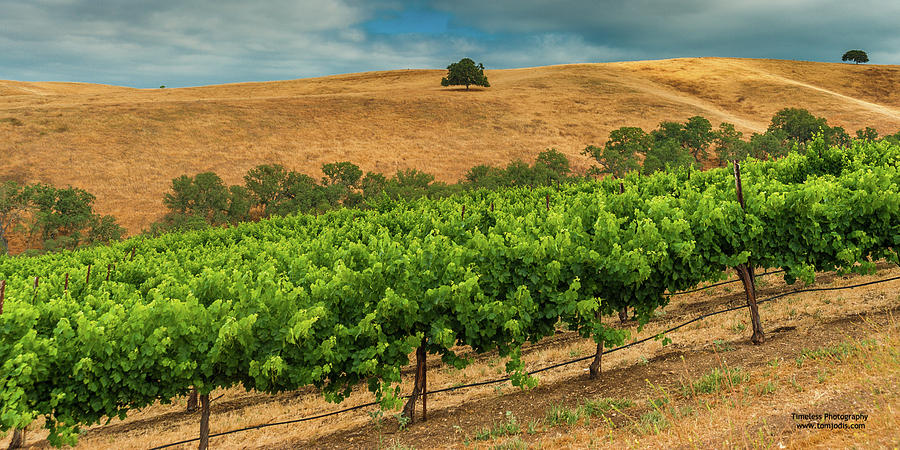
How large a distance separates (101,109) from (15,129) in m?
10.5

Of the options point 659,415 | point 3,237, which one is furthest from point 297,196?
point 659,415

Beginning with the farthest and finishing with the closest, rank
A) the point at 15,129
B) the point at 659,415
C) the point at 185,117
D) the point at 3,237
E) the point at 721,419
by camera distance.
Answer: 1. the point at 185,117
2. the point at 15,129
3. the point at 3,237
4. the point at 659,415
5. the point at 721,419

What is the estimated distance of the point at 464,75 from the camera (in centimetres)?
9762

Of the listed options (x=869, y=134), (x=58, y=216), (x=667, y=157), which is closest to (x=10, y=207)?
(x=58, y=216)

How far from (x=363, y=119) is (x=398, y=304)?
224 ft

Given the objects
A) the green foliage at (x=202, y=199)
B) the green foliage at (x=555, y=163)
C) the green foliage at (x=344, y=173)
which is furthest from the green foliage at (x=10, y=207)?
the green foliage at (x=555, y=163)

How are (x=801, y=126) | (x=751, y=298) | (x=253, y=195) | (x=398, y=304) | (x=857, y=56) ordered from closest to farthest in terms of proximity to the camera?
1. (x=398, y=304)
2. (x=751, y=298)
3. (x=253, y=195)
4. (x=801, y=126)
5. (x=857, y=56)

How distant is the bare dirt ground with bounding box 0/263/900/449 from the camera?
803 centimetres

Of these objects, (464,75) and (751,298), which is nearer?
(751,298)

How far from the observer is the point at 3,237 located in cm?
4388

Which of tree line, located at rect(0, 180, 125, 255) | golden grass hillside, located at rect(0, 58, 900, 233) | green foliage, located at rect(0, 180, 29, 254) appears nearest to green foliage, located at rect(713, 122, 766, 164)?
golden grass hillside, located at rect(0, 58, 900, 233)

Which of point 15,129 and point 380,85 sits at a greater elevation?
point 380,85

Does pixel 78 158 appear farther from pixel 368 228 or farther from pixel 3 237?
pixel 368 228

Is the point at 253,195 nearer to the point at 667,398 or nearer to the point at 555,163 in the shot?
the point at 555,163
